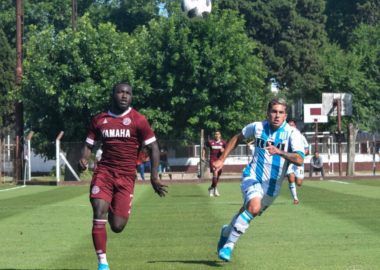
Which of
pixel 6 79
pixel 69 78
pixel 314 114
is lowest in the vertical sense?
pixel 314 114

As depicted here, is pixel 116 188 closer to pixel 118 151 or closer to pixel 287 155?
pixel 118 151

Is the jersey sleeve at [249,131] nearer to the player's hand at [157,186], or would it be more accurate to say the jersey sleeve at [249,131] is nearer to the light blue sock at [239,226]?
the light blue sock at [239,226]

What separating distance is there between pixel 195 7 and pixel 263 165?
2036 cm

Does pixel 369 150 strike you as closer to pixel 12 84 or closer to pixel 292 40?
pixel 292 40

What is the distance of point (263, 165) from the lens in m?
11.3

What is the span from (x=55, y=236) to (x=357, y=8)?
75.8m

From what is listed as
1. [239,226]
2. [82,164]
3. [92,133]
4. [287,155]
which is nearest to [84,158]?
[82,164]

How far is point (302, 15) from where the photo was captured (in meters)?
82.7

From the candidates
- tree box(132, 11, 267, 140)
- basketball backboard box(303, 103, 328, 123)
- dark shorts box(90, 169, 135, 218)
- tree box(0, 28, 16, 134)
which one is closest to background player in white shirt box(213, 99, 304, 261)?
dark shorts box(90, 169, 135, 218)

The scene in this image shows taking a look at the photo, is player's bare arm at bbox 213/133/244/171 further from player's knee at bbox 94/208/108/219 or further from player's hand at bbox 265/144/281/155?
player's knee at bbox 94/208/108/219

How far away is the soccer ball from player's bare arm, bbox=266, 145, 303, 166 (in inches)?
813

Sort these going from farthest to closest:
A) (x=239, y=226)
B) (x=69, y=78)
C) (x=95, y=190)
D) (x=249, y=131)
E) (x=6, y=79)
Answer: (x=6, y=79) < (x=69, y=78) < (x=249, y=131) < (x=239, y=226) < (x=95, y=190)

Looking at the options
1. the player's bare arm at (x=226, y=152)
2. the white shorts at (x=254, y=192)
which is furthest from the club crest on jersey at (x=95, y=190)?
the white shorts at (x=254, y=192)

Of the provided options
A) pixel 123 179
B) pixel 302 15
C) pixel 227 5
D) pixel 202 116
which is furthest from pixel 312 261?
pixel 302 15
